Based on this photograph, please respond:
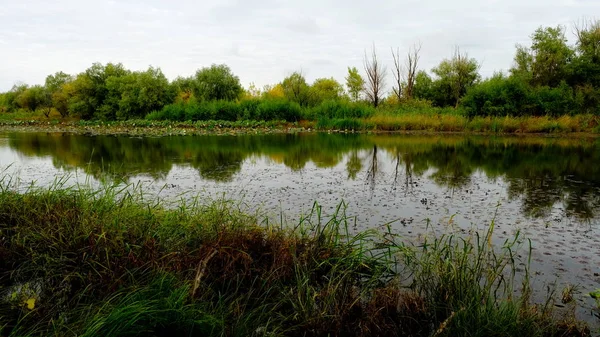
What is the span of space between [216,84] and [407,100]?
2444cm

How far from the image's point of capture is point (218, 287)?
4.08 meters

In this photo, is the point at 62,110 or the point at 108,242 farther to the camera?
the point at 62,110

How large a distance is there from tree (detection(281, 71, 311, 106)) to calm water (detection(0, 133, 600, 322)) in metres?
29.7

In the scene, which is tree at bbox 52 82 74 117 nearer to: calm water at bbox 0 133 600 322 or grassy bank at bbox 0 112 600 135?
grassy bank at bbox 0 112 600 135

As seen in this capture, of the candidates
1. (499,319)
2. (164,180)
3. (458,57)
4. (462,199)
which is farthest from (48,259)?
(458,57)

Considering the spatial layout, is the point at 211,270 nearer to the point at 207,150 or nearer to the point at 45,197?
the point at 45,197

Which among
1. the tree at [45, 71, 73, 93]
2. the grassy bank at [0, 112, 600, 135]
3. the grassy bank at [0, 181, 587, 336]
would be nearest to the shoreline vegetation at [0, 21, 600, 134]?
the grassy bank at [0, 112, 600, 135]

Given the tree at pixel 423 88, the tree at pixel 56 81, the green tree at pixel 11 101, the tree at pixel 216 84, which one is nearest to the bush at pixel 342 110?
the tree at pixel 216 84

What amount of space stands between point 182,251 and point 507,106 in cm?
3301

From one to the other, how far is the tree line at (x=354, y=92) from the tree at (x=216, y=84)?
0.42 ft

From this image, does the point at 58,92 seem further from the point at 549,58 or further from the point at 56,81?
the point at 549,58

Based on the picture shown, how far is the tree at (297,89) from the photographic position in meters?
47.8

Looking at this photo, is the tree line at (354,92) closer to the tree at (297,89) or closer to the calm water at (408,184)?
the tree at (297,89)

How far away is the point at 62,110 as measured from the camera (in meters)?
60.1
